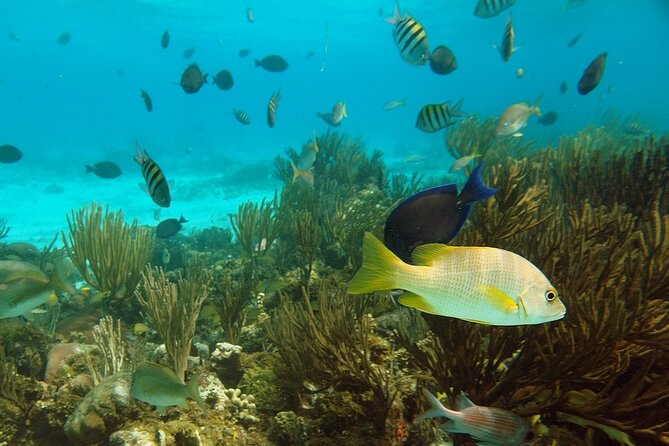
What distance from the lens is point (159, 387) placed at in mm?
2795

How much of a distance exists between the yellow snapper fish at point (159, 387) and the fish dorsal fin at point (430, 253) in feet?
6.38

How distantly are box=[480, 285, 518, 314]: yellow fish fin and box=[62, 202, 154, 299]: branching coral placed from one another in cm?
582

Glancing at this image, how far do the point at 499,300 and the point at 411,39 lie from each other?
566 cm

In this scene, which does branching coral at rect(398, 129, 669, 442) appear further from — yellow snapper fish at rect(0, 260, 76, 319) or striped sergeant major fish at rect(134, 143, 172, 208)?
striped sergeant major fish at rect(134, 143, 172, 208)

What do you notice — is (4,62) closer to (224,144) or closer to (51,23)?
(51,23)

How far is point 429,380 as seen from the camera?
2.90m

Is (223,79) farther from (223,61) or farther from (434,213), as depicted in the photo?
(223,61)

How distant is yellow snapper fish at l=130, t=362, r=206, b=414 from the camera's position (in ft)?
9.14

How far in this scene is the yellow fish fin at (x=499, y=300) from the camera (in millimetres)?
1486

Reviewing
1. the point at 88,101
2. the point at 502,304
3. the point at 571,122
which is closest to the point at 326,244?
the point at 502,304

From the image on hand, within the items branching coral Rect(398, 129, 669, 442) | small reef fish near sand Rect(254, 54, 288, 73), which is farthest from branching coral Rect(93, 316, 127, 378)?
small reef fish near sand Rect(254, 54, 288, 73)

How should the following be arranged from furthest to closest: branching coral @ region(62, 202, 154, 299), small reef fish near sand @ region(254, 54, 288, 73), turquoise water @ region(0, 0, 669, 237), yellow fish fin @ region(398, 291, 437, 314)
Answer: turquoise water @ region(0, 0, 669, 237) < small reef fish near sand @ region(254, 54, 288, 73) < branching coral @ region(62, 202, 154, 299) < yellow fish fin @ region(398, 291, 437, 314)

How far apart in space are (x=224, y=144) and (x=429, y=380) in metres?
60.6

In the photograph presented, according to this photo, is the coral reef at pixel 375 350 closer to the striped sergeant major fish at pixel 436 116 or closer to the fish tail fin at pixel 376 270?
the fish tail fin at pixel 376 270
